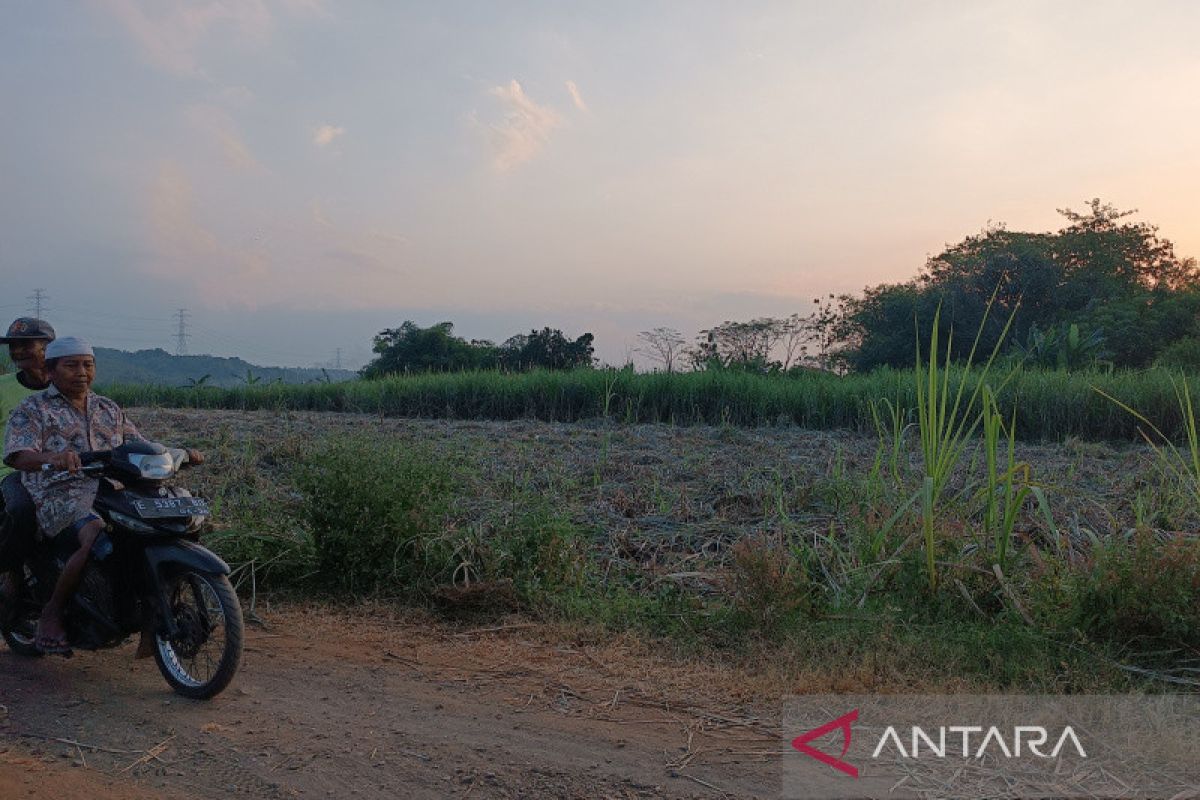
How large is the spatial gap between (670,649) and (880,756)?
4.53 feet

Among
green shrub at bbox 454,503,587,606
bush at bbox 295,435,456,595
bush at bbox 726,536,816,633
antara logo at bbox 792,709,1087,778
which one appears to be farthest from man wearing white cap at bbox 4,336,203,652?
antara logo at bbox 792,709,1087,778

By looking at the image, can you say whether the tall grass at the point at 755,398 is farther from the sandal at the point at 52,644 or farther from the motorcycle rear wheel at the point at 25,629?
the sandal at the point at 52,644

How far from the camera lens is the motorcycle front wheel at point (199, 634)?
3570 mm

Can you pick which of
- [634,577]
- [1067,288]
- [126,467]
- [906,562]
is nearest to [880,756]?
[906,562]

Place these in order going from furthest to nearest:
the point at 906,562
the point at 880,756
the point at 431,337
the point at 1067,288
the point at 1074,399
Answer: the point at 431,337 → the point at 1067,288 → the point at 1074,399 → the point at 906,562 → the point at 880,756

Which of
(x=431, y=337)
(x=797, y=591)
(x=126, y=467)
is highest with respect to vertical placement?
(x=431, y=337)

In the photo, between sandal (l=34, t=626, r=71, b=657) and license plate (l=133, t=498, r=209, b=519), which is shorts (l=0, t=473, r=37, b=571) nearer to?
sandal (l=34, t=626, r=71, b=657)

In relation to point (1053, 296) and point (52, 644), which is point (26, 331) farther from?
point (1053, 296)

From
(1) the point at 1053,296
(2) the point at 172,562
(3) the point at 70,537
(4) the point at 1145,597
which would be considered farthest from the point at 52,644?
(1) the point at 1053,296

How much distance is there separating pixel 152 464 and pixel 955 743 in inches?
129

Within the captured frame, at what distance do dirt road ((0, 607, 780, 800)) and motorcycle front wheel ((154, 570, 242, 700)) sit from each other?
0.10m

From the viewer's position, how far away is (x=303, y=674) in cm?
399

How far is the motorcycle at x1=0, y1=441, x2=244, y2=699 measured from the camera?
3.62 m

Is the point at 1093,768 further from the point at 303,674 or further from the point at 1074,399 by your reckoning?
the point at 1074,399
